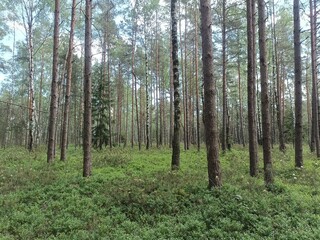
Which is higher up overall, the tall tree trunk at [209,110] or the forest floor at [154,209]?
the tall tree trunk at [209,110]

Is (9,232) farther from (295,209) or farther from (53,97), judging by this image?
(53,97)

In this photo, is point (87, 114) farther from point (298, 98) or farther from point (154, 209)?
point (298, 98)

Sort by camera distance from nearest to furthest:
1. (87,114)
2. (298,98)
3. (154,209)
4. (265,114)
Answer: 1. (154,209)
2. (265,114)
3. (87,114)
4. (298,98)

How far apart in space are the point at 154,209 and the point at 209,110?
2919mm

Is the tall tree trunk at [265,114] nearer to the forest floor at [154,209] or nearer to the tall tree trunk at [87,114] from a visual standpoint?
the forest floor at [154,209]

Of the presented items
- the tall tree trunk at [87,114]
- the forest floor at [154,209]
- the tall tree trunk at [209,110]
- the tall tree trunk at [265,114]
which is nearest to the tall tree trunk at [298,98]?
the forest floor at [154,209]

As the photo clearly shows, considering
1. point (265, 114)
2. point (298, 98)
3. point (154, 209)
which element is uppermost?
point (298, 98)

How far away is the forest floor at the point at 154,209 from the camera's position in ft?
17.0

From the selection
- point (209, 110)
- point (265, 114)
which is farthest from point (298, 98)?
point (209, 110)

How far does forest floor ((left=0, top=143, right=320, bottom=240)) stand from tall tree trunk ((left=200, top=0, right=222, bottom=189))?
50 cm

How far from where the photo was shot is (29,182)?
9.63 meters

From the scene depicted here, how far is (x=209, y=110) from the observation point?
7352 millimetres

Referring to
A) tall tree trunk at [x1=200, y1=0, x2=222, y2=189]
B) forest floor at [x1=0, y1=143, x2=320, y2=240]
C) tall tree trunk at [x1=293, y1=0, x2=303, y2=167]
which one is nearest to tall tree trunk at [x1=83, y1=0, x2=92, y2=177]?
forest floor at [x1=0, y1=143, x2=320, y2=240]

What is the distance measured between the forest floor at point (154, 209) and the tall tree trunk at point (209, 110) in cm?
50
